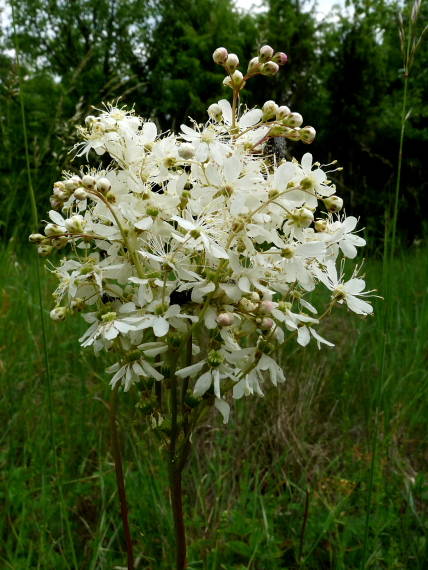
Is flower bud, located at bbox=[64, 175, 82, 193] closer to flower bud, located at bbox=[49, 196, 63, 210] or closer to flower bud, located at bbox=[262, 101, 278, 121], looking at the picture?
flower bud, located at bbox=[49, 196, 63, 210]

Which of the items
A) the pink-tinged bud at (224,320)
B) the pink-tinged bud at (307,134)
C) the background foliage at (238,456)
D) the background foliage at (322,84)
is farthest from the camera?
the background foliage at (322,84)

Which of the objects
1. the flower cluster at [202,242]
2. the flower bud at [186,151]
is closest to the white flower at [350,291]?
the flower cluster at [202,242]

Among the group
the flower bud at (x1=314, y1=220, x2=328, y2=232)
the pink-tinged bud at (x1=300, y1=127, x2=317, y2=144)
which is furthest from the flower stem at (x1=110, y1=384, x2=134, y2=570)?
the pink-tinged bud at (x1=300, y1=127, x2=317, y2=144)

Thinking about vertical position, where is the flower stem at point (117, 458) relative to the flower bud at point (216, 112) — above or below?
below

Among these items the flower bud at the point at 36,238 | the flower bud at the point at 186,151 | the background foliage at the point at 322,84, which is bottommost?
the flower bud at the point at 36,238

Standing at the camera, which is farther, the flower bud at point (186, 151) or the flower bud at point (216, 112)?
the flower bud at point (216, 112)

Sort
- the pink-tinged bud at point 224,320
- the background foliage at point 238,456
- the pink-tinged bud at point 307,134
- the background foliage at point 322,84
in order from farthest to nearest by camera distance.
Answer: the background foliage at point 322,84 < the background foliage at point 238,456 < the pink-tinged bud at point 307,134 < the pink-tinged bud at point 224,320

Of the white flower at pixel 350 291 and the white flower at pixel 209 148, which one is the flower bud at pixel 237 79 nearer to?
the white flower at pixel 209 148
